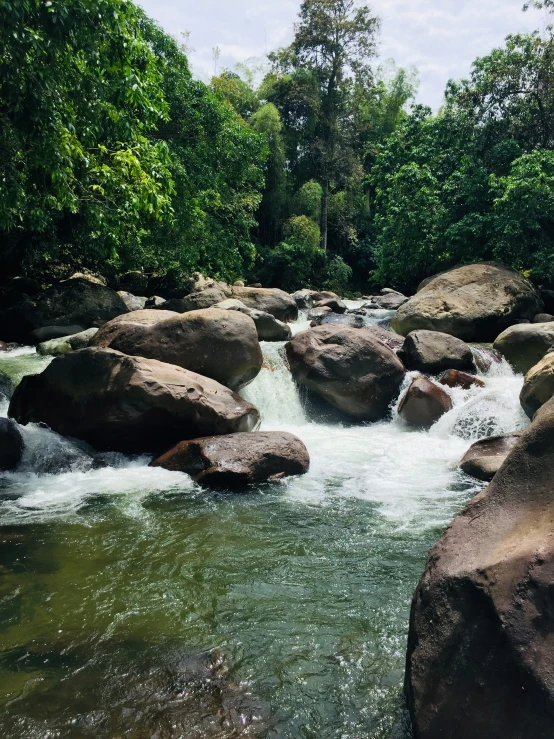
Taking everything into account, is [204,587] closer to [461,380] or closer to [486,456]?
[486,456]

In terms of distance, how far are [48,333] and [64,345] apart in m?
1.48

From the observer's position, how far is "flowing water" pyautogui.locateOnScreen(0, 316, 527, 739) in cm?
364

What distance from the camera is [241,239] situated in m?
20.1

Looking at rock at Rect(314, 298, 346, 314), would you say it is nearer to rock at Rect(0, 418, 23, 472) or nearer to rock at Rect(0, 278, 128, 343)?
rock at Rect(0, 278, 128, 343)

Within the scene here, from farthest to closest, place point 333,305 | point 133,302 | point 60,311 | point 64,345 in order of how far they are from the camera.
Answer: point 333,305 < point 133,302 < point 60,311 < point 64,345

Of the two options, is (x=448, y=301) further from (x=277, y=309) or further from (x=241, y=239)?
(x=241, y=239)

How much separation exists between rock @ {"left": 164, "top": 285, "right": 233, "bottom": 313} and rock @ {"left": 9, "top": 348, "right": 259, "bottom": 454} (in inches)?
302

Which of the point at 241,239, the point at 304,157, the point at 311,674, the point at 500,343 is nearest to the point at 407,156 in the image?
the point at 241,239

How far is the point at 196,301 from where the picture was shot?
1775 centimetres

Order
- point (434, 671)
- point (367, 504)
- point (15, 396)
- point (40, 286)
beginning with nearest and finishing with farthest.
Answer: point (434, 671), point (367, 504), point (15, 396), point (40, 286)

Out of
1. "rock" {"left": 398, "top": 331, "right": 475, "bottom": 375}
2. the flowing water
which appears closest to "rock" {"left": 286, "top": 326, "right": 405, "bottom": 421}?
"rock" {"left": 398, "top": 331, "right": 475, "bottom": 375}

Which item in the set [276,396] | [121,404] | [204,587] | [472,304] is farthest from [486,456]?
[472,304]

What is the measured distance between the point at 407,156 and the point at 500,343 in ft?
36.8

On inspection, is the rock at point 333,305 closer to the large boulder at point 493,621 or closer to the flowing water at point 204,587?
the flowing water at point 204,587
